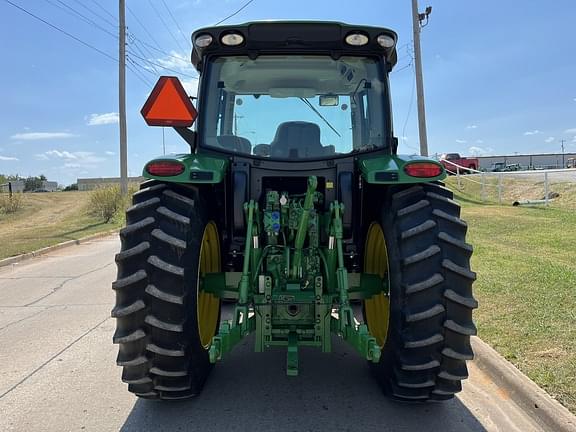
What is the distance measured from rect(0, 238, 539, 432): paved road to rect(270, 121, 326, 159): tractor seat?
181 centimetres

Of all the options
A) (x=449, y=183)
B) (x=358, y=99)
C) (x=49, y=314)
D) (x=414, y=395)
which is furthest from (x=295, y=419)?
(x=449, y=183)

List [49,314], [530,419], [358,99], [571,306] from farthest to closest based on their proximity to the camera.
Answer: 1. [49,314]
2. [571,306]
3. [358,99]
4. [530,419]

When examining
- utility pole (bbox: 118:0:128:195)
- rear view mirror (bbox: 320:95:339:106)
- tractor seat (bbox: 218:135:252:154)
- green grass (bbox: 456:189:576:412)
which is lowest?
green grass (bbox: 456:189:576:412)

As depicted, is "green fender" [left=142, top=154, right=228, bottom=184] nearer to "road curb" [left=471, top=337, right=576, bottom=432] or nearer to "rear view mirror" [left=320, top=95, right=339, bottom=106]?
"rear view mirror" [left=320, top=95, right=339, bottom=106]

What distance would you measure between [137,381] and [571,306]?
170 inches

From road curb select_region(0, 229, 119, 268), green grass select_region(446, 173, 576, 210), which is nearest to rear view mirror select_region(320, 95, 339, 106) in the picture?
road curb select_region(0, 229, 119, 268)

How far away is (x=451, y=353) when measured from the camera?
2.95m

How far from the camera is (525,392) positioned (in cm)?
340

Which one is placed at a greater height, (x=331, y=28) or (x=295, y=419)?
(x=331, y=28)

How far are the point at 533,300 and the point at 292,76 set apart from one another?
3638 mm

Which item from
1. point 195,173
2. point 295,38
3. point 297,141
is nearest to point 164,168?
point 195,173

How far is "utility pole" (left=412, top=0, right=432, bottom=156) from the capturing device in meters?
18.3

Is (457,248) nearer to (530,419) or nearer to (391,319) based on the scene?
(391,319)

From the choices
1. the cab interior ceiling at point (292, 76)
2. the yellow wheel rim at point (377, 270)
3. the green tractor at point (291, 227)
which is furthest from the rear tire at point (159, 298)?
the yellow wheel rim at point (377, 270)
